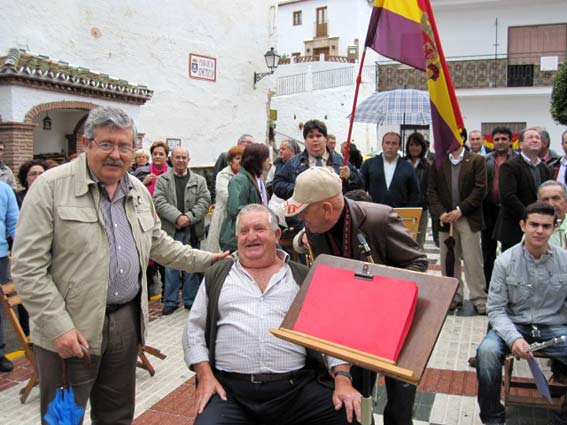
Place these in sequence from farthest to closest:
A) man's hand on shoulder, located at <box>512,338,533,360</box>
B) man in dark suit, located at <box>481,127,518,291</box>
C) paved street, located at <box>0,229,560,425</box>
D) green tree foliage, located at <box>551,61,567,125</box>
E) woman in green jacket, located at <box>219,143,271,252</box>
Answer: green tree foliage, located at <box>551,61,567,125</box>, man in dark suit, located at <box>481,127,518,291</box>, woman in green jacket, located at <box>219,143,271,252</box>, paved street, located at <box>0,229,560,425</box>, man's hand on shoulder, located at <box>512,338,533,360</box>

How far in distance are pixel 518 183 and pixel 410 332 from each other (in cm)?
437

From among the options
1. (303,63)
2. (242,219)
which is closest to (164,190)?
(242,219)

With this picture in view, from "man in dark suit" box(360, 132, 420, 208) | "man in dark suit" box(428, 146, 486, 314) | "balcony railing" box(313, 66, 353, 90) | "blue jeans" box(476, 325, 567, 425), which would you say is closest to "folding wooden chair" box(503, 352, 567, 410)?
"blue jeans" box(476, 325, 567, 425)

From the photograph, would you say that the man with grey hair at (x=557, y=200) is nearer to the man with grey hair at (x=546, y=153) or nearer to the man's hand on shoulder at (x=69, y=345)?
the man with grey hair at (x=546, y=153)

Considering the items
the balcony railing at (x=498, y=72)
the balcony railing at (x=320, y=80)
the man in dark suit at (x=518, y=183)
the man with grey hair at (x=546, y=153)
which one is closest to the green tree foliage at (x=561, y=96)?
the man with grey hair at (x=546, y=153)

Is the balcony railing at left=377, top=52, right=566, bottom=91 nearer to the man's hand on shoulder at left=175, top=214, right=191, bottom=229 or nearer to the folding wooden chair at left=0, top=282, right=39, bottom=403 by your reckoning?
the man's hand on shoulder at left=175, top=214, right=191, bottom=229

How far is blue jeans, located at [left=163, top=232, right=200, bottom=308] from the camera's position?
245 inches

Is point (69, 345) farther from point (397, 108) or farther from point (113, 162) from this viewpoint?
point (397, 108)

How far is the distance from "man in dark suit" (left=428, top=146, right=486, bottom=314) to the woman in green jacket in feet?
6.34

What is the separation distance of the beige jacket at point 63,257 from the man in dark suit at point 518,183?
14.7ft

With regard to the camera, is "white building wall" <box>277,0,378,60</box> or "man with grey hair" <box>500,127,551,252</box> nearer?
"man with grey hair" <box>500,127,551,252</box>

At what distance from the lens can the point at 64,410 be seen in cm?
246

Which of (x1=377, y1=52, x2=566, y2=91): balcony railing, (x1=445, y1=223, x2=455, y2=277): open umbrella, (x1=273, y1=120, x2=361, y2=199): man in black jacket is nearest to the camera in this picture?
(x1=273, y1=120, x2=361, y2=199): man in black jacket

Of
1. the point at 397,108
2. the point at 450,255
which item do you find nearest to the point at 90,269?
the point at 450,255
